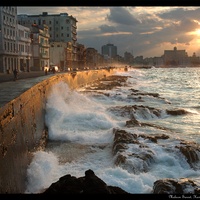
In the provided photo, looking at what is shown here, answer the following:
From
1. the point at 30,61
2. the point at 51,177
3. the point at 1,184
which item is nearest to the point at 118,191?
the point at 1,184

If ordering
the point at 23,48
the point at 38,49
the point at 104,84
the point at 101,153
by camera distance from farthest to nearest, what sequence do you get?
the point at 38,49, the point at 23,48, the point at 104,84, the point at 101,153

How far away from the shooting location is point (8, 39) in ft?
135

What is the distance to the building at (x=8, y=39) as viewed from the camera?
38719 mm

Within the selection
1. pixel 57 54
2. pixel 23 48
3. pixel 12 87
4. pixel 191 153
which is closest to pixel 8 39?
pixel 23 48

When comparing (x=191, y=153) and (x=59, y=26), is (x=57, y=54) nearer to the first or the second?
(x=59, y=26)

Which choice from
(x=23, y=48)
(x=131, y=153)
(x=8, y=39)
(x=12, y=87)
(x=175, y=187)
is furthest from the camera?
(x=23, y=48)

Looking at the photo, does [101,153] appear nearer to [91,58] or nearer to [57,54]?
[57,54]

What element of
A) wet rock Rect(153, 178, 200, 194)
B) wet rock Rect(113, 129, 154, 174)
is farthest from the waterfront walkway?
wet rock Rect(153, 178, 200, 194)

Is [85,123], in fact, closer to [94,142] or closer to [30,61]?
[94,142]

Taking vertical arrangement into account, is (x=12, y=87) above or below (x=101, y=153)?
above

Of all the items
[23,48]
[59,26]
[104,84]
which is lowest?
[104,84]

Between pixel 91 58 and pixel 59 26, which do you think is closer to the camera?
pixel 59 26

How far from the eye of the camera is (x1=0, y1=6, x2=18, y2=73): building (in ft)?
127

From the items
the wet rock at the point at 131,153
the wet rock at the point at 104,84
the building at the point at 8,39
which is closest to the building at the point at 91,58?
the wet rock at the point at 104,84
